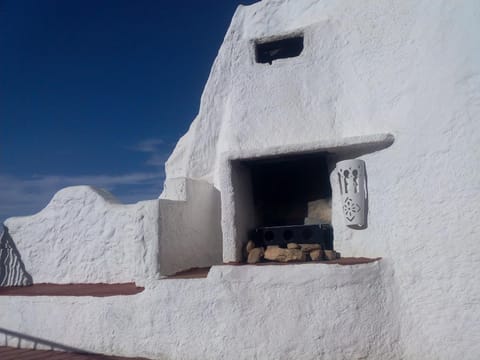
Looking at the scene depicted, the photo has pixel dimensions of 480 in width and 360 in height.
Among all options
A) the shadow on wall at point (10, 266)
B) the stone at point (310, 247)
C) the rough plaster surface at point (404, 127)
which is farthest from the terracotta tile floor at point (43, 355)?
the stone at point (310, 247)

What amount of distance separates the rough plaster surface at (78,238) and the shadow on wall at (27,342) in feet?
4.10

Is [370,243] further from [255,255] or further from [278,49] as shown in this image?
[278,49]

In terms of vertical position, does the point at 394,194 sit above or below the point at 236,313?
above

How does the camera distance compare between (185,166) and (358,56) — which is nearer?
(358,56)

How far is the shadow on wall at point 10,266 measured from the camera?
7566 millimetres

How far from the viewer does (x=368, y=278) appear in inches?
183

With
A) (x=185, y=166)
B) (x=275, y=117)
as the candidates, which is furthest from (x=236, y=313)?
(x=185, y=166)

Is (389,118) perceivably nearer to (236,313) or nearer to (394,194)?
(394,194)

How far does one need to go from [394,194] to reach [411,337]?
1.62 metres

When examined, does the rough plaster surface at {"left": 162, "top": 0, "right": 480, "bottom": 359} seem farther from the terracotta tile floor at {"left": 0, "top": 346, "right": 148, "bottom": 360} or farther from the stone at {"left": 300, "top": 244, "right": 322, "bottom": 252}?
the terracotta tile floor at {"left": 0, "top": 346, "right": 148, "bottom": 360}

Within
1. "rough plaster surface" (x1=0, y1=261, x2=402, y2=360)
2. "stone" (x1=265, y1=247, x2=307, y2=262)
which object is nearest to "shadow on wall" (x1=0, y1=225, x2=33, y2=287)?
"rough plaster surface" (x1=0, y1=261, x2=402, y2=360)

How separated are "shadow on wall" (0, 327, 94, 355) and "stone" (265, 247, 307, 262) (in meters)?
2.83

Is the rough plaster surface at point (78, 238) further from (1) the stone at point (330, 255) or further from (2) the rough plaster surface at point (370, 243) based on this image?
(1) the stone at point (330, 255)

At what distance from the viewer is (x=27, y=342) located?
602 cm
